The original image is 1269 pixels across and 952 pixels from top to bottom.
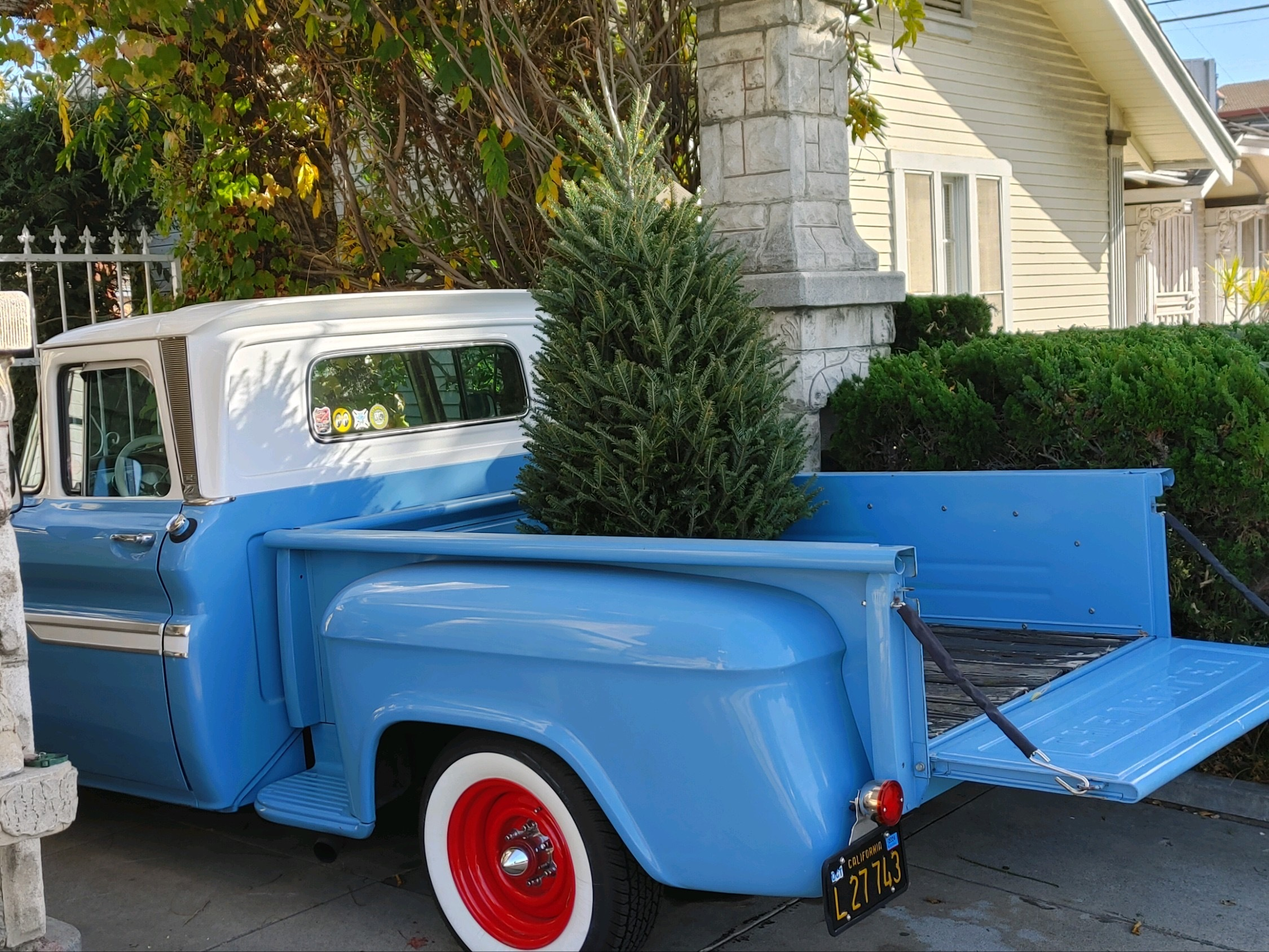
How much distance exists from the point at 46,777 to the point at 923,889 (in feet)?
8.45

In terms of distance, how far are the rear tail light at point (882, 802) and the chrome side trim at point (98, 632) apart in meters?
2.27

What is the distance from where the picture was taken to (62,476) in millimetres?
4539

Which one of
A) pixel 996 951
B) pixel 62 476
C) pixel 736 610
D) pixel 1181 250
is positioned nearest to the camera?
pixel 736 610

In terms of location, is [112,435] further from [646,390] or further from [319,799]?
[646,390]

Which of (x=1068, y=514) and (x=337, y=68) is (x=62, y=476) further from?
(x=337, y=68)

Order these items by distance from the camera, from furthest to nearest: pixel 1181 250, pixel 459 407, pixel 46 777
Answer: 1. pixel 1181 250
2. pixel 459 407
3. pixel 46 777

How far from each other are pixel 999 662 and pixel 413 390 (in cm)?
230

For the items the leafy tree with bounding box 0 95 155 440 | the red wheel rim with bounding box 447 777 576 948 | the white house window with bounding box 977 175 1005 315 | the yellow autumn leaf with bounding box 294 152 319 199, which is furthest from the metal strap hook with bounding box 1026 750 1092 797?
the white house window with bounding box 977 175 1005 315

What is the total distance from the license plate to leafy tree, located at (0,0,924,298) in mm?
4452

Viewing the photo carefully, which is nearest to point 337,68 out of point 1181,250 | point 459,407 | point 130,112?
point 130,112

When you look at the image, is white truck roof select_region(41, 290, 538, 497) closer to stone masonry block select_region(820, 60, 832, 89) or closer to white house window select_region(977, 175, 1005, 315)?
stone masonry block select_region(820, 60, 832, 89)

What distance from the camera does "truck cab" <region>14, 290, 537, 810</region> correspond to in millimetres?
4051

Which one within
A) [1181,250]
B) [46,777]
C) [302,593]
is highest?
[1181,250]

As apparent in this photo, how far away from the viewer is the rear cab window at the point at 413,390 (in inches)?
178
